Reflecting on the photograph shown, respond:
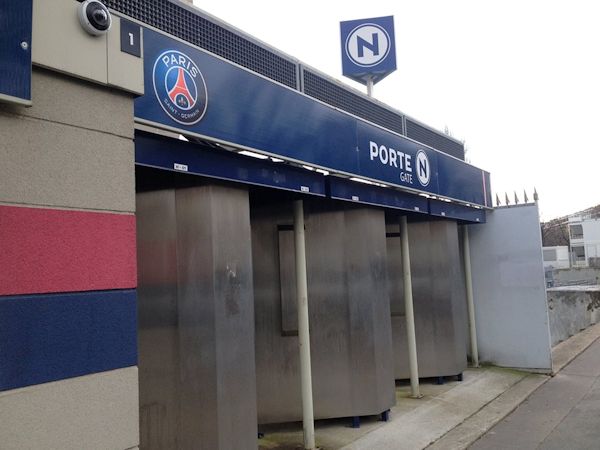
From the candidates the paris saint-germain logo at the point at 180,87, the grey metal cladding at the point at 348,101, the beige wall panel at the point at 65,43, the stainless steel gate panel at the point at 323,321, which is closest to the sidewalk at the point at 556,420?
the stainless steel gate panel at the point at 323,321

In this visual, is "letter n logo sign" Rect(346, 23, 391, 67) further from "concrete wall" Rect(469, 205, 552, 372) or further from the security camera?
the security camera

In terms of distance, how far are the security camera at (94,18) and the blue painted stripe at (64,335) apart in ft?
5.11

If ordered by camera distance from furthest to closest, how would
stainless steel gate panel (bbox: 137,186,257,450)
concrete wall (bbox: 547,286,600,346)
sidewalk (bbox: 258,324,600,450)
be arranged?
1. concrete wall (bbox: 547,286,600,346)
2. sidewalk (bbox: 258,324,600,450)
3. stainless steel gate panel (bbox: 137,186,257,450)

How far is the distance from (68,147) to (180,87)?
4.58 feet

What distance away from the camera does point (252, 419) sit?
4.95 m

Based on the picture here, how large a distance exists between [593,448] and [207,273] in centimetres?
502

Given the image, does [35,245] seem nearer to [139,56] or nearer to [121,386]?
[121,386]

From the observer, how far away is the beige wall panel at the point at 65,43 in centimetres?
299

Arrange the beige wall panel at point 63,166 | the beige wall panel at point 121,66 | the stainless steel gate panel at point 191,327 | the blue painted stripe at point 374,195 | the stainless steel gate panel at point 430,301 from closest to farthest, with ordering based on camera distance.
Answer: the beige wall panel at point 63,166 < the beige wall panel at point 121,66 < the stainless steel gate panel at point 191,327 < the blue painted stripe at point 374,195 < the stainless steel gate panel at point 430,301

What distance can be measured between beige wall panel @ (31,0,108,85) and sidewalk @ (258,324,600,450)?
4.81 meters

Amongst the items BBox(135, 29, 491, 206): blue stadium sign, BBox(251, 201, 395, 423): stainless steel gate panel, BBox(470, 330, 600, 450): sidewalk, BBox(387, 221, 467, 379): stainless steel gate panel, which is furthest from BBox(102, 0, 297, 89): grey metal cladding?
BBox(470, 330, 600, 450): sidewalk

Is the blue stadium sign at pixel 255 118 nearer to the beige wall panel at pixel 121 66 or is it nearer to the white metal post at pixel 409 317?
the beige wall panel at pixel 121 66

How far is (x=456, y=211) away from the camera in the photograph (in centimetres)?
1010

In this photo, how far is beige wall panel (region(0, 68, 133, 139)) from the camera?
9.81 ft
